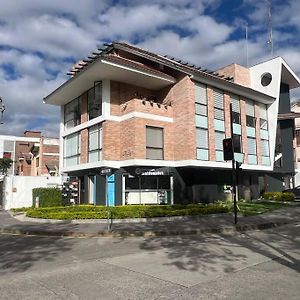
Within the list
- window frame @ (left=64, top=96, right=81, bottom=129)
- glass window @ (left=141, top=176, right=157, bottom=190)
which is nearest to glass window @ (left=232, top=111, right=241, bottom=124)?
glass window @ (left=141, top=176, right=157, bottom=190)

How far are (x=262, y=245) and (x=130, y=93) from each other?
1614 centimetres

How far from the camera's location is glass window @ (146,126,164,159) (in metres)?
24.0

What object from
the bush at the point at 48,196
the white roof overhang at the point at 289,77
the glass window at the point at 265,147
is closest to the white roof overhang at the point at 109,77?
the bush at the point at 48,196

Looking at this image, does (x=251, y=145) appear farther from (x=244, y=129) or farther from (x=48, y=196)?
(x=48, y=196)

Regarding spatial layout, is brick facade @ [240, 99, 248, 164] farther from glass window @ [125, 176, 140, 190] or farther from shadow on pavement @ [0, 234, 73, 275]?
shadow on pavement @ [0, 234, 73, 275]

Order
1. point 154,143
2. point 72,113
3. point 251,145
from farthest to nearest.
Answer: point 72,113, point 251,145, point 154,143

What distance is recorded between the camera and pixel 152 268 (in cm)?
837

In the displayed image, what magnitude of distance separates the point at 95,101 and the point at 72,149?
480cm

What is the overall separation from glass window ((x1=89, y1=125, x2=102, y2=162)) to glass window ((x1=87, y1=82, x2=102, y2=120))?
0.99 meters

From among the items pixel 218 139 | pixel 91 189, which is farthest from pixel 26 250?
pixel 218 139

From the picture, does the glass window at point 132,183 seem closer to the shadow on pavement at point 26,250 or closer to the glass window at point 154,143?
the glass window at point 154,143

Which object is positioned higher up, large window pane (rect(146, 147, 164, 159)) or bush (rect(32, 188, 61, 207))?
large window pane (rect(146, 147, 164, 159))

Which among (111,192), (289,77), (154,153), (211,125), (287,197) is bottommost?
(287,197)

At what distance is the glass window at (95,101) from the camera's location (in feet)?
83.7
